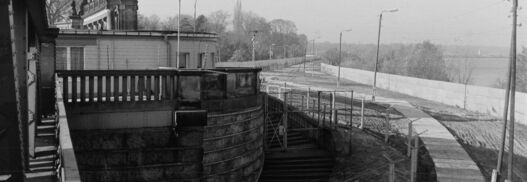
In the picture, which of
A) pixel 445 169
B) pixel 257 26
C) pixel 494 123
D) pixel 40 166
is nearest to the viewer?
pixel 40 166

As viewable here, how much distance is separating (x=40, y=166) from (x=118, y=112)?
177 inches

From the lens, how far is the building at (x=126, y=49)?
19.0m

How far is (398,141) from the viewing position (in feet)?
71.9

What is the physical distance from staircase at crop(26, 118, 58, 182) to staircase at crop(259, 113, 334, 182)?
28.1 feet

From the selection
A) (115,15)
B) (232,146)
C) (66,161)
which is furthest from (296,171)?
(115,15)

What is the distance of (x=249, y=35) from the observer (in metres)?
112

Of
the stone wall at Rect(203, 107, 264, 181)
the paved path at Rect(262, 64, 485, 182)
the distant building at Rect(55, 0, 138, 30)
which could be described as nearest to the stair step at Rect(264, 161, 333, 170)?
the stone wall at Rect(203, 107, 264, 181)

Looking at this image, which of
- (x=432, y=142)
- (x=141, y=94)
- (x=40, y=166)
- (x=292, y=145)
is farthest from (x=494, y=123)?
(x=40, y=166)

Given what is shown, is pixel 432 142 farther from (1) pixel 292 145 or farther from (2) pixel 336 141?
(1) pixel 292 145

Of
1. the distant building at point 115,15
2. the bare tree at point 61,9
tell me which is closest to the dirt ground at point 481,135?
the distant building at point 115,15

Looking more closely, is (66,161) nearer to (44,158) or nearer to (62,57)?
(44,158)

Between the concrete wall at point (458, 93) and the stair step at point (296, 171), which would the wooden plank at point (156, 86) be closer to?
the stair step at point (296, 171)

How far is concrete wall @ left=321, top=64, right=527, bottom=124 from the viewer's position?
32375 mm

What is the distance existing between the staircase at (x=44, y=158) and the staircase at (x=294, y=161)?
8574mm
